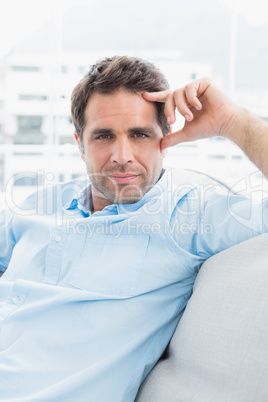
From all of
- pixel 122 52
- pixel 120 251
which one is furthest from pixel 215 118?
pixel 122 52

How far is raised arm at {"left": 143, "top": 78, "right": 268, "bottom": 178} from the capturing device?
3.64 ft

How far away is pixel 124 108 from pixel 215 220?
0.46 metres

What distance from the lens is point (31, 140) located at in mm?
6391

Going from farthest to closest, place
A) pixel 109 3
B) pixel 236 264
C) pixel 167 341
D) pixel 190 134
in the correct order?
1. pixel 109 3
2. pixel 190 134
3. pixel 167 341
4. pixel 236 264

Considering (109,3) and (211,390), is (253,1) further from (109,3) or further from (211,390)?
(211,390)

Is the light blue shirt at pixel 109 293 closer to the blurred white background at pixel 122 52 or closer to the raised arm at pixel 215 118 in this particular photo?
the raised arm at pixel 215 118

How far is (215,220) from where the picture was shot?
111cm

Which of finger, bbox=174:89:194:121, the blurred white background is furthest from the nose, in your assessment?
the blurred white background

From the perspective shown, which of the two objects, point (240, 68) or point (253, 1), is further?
point (240, 68)

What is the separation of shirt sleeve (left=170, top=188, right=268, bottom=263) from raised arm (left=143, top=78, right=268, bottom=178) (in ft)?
0.35

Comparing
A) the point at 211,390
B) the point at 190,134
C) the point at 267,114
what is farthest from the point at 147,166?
the point at 267,114

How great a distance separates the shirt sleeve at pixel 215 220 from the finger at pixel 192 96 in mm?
239

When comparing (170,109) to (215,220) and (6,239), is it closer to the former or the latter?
(215,220)

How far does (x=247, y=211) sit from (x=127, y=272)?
35 centimetres
